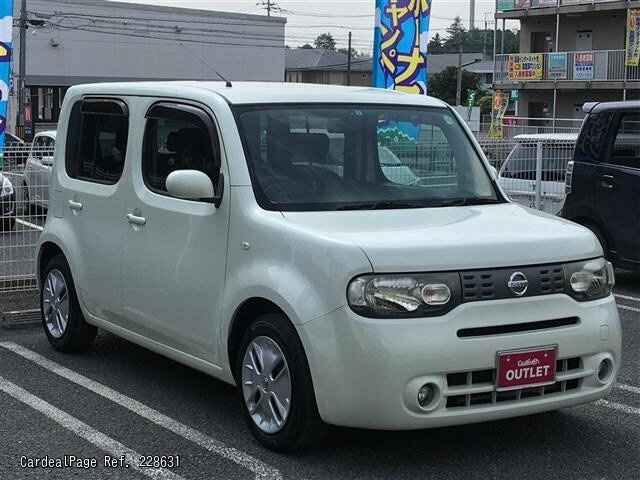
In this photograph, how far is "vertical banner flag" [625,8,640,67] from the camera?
3275cm

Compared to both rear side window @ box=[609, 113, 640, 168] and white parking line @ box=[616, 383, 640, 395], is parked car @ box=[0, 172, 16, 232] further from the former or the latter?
rear side window @ box=[609, 113, 640, 168]

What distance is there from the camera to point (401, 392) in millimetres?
3871

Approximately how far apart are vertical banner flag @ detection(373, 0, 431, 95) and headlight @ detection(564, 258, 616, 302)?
7764 millimetres

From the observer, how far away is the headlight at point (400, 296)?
12.8 feet

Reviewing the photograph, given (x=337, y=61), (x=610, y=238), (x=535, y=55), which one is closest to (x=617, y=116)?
(x=610, y=238)

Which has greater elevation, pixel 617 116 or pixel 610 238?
pixel 617 116

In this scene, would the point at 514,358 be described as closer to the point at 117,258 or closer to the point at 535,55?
the point at 117,258

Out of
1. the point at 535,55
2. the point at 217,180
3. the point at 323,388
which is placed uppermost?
the point at 535,55

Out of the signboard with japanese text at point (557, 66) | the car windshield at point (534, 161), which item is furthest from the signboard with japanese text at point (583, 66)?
the car windshield at point (534, 161)

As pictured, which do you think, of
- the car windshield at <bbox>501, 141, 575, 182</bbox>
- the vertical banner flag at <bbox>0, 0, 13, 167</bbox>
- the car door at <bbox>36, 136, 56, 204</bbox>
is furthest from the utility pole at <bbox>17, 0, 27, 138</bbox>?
the car door at <bbox>36, 136, 56, 204</bbox>

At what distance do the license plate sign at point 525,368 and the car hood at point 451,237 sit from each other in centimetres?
42

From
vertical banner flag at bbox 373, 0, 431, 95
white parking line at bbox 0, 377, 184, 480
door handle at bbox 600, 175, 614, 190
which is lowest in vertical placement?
white parking line at bbox 0, 377, 184, 480

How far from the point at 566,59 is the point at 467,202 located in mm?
33374

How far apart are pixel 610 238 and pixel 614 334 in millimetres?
4877
